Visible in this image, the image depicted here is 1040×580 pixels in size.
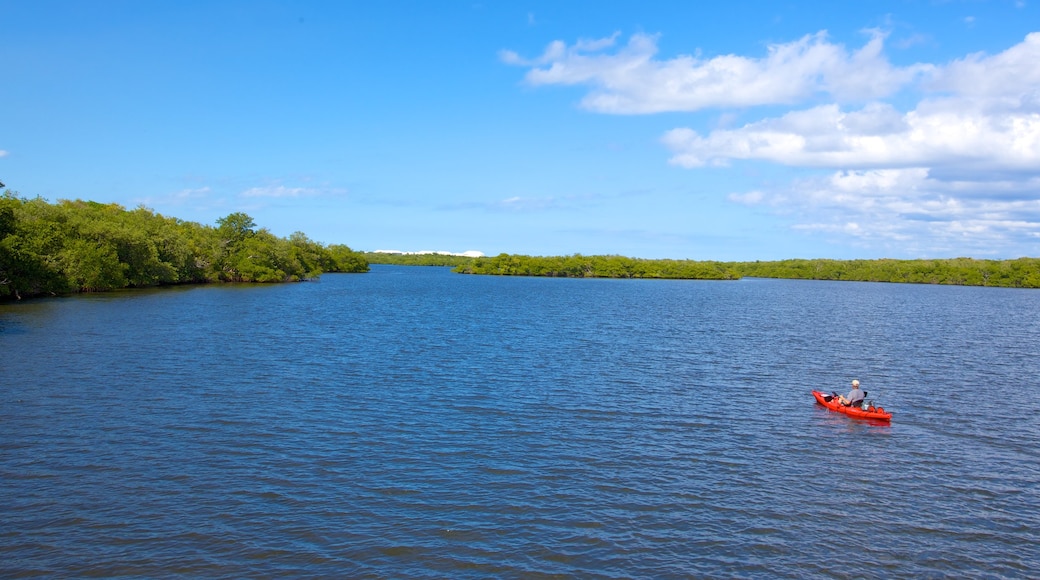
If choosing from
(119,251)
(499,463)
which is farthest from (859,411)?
(119,251)

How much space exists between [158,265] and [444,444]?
85.4 meters

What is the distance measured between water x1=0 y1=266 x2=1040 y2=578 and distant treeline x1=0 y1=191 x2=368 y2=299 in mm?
26049

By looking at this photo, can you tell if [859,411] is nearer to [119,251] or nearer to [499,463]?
[499,463]

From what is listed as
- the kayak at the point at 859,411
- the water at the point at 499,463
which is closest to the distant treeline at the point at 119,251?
the water at the point at 499,463

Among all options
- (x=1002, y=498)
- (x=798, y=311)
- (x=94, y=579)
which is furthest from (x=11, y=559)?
(x=798, y=311)

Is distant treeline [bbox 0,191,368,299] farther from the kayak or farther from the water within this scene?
the kayak

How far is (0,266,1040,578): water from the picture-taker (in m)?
14.4

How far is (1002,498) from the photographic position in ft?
60.4

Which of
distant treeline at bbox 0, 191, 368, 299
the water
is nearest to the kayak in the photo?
the water

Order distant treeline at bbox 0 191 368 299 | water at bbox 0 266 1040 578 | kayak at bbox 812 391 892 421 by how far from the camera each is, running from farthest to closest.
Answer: distant treeline at bbox 0 191 368 299, kayak at bbox 812 391 892 421, water at bbox 0 266 1040 578

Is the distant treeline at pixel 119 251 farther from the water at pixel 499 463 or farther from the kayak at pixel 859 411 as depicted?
the kayak at pixel 859 411

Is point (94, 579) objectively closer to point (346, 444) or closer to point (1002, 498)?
point (346, 444)

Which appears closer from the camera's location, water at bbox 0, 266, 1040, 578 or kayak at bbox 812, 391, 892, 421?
water at bbox 0, 266, 1040, 578

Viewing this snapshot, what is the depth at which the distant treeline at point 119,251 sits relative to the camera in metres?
63.4
